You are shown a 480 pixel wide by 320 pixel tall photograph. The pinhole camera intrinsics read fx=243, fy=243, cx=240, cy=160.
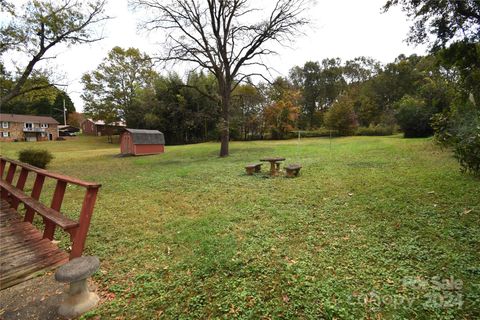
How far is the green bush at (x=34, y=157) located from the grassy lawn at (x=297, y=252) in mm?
7978

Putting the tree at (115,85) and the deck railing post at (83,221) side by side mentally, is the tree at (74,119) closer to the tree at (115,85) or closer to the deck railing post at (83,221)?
the tree at (115,85)

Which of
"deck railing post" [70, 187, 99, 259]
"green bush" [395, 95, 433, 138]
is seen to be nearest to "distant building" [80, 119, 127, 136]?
"green bush" [395, 95, 433, 138]

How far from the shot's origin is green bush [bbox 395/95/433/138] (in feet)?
63.8

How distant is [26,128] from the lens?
4081 cm

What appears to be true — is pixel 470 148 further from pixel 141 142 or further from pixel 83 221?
pixel 141 142

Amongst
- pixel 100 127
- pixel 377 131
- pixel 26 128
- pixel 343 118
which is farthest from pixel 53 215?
pixel 100 127

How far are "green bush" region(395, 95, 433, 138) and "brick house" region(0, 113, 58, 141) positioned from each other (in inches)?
2072

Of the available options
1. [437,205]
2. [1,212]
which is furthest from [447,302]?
[1,212]

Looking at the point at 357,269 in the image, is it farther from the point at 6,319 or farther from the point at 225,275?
the point at 6,319

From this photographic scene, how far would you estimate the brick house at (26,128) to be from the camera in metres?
38.4

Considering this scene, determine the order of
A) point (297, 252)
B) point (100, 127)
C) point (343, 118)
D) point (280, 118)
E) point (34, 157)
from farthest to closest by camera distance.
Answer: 1. point (100, 127)
2. point (280, 118)
3. point (343, 118)
4. point (34, 157)
5. point (297, 252)

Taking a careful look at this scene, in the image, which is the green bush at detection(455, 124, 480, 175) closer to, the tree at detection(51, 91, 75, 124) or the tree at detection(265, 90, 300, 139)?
Result: the tree at detection(265, 90, 300, 139)

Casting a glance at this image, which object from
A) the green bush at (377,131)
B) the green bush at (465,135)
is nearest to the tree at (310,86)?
the green bush at (377,131)

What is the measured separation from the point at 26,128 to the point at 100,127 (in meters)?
11.8
